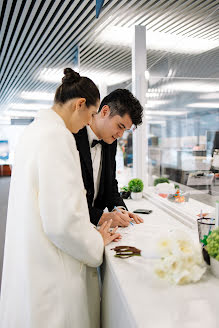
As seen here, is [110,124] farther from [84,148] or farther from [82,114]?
[82,114]

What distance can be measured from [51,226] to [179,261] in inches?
19.0

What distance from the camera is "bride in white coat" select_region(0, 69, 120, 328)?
1.04 metres

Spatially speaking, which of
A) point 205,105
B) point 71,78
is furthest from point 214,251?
point 205,105

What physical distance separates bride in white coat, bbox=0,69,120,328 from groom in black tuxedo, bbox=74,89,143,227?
53 centimetres

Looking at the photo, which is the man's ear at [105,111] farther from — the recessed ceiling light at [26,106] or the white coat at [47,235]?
the recessed ceiling light at [26,106]

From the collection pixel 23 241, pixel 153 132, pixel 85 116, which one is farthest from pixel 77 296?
pixel 153 132

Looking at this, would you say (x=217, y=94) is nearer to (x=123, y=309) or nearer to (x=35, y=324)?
(x=123, y=309)

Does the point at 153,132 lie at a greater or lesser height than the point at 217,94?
lesser

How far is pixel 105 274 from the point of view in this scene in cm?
137

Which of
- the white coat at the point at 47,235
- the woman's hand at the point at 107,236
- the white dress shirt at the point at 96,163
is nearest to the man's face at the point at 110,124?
the white dress shirt at the point at 96,163

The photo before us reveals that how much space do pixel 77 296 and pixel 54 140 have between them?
676 millimetres

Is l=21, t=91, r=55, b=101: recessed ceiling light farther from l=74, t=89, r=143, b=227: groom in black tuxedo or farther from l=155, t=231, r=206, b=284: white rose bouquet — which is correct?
l=155, t=231, r=206, b=284: white rose bouquet

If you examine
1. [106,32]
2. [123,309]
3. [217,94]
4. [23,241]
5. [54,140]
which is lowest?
[123,309]

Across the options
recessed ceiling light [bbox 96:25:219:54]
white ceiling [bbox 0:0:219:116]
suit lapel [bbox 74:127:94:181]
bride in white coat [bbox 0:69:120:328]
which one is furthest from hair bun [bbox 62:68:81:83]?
recessed ceiling light [bbox 96:25:219:54]
